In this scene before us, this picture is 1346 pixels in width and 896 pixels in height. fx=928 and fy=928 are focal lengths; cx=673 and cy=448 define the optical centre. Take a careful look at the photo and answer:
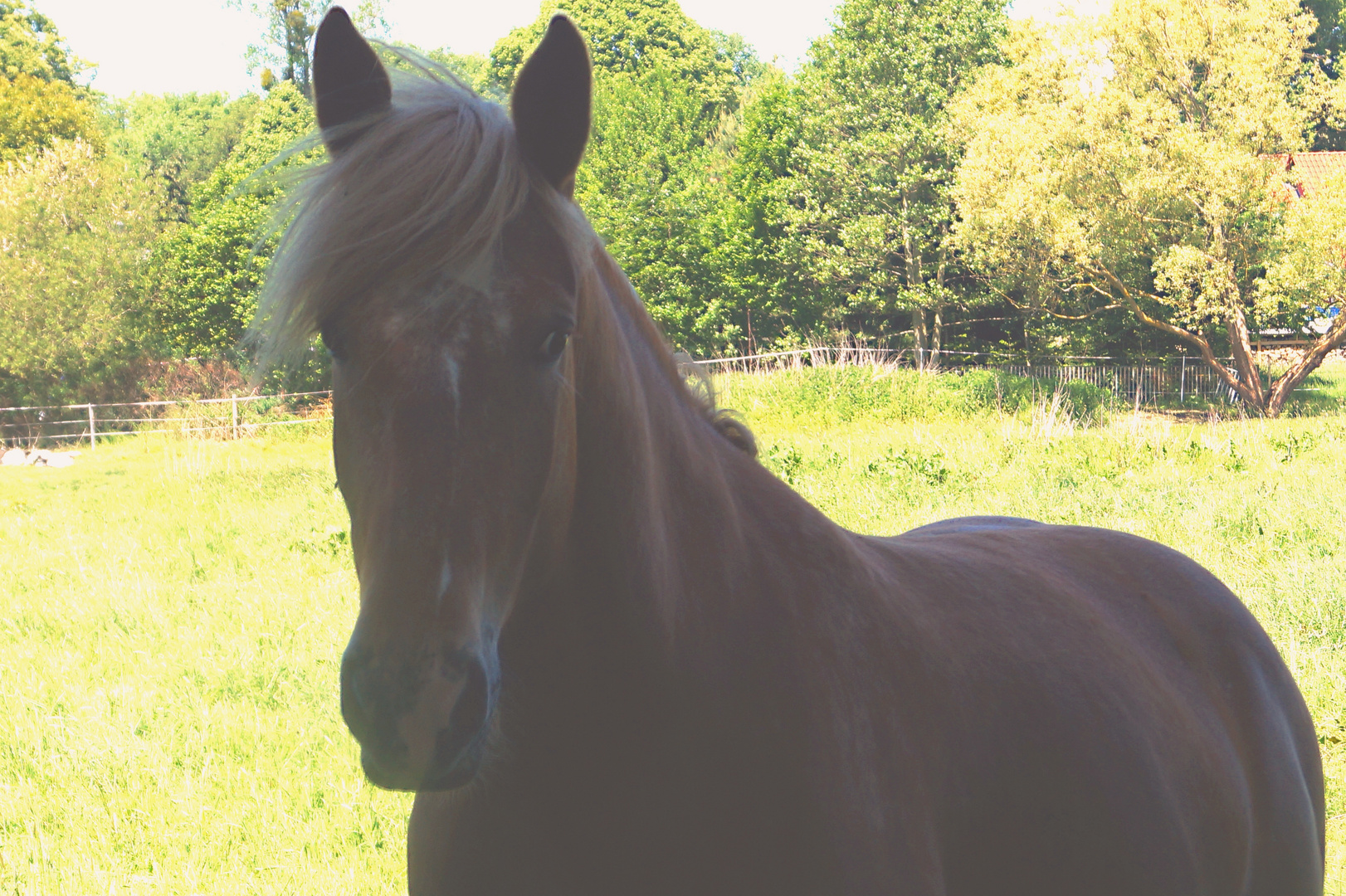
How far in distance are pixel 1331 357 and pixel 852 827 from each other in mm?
41246

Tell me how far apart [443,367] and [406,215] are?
198mm

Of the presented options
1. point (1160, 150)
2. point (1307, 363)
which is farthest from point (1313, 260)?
point (1160, 150)

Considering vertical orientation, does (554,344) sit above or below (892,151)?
below

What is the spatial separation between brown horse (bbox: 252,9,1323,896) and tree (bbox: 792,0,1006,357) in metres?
24.5

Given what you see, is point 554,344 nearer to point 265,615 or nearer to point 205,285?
point 265,615

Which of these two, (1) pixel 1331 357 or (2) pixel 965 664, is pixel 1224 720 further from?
(1) pixel 1331 357

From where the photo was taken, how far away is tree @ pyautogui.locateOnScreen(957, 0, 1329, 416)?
18.4 metres

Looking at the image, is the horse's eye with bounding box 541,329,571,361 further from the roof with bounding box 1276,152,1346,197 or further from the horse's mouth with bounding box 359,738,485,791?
the roof with bounding box 1276,152,1346,197

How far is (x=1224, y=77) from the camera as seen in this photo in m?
18.8

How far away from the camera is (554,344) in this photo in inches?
41.7

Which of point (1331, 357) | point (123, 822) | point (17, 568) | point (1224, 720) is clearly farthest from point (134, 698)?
point (1331, 357)

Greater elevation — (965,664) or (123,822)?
(965,664)

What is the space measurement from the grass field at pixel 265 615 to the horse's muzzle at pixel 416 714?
1.06 meters

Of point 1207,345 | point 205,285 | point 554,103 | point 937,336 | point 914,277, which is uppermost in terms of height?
point 914,277
